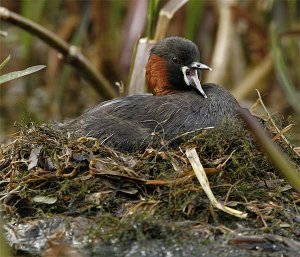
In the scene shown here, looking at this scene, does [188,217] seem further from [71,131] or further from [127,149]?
[71,131]

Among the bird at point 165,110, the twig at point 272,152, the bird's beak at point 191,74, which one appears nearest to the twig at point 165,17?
the bird at point 165,110

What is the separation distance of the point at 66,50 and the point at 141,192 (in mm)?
2582

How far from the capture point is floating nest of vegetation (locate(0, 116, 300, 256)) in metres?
5.07

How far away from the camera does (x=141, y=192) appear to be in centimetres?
541

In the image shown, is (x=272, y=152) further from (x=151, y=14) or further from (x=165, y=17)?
(x=165, y=17)

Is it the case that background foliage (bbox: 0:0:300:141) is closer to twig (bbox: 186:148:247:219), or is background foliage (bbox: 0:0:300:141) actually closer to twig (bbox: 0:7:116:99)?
twig (bbox: 0:7:116:99)

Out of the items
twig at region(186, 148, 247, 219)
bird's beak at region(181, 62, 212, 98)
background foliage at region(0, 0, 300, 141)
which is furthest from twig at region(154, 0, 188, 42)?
twig at region(186, 148, 247, 219)

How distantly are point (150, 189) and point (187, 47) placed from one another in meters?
1.35

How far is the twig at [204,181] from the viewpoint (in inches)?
199

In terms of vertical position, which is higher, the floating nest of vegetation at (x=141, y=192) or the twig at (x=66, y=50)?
the twig at (x=66, y=50)

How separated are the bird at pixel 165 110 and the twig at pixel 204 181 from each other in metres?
0.49

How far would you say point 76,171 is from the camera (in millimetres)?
5594

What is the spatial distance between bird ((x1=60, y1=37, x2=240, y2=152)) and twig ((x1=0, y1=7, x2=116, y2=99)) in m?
1.02

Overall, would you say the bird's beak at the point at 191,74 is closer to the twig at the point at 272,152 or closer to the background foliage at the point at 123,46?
the twig at the point at 272,152
